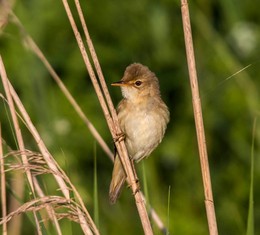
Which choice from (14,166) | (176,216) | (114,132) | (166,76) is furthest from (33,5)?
(14,166)

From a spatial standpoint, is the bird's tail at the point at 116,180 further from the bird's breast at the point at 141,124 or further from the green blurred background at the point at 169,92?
the green blurred background at the point at 169,92

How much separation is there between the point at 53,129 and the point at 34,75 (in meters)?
0.45

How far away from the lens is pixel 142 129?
471 centimetres

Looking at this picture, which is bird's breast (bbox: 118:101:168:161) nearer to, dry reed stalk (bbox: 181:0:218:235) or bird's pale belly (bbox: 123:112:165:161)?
bird's pale belly (bbox: 123:112:165:161)

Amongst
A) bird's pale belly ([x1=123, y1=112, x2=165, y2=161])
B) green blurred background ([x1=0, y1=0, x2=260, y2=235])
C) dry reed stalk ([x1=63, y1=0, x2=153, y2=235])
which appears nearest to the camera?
dry reed stalk ([x1=63, y1=0, x2=153, y2=235])

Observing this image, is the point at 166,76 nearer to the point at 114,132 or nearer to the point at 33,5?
the point at 33,5

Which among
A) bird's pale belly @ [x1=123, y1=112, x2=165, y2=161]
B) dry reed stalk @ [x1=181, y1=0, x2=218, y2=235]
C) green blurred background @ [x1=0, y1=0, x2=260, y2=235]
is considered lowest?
dry reed stalk @ [x1=181, y1=0, x2=218, y2=235]

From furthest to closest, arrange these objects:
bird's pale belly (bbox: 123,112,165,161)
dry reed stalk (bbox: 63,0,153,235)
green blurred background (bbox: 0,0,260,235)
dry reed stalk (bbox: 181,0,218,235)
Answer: green blurred background (bbox: 0,0,260,235) → bird's pale belly (bbox: 123,112,165,161) → dry reed stalk (bbox: 63,0,153,235) → dry reed stalk (bbox: 181,0,218,235)

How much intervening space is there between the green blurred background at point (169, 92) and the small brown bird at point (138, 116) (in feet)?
4.57

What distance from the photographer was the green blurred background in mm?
6332

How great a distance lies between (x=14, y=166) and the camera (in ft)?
10.3

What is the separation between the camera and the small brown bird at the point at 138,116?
472 centimetres

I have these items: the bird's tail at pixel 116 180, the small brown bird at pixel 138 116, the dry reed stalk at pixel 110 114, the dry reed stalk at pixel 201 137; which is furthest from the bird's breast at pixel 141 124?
the dry reed stalk at pixel 201 137

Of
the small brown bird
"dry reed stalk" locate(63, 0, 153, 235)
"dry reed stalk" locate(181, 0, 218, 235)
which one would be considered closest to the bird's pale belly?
the small brown bird
